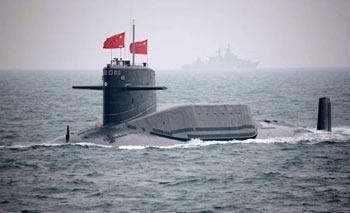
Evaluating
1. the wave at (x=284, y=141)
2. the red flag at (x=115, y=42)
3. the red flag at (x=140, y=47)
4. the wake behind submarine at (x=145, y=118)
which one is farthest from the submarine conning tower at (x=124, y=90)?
the wave at (x=284, y=141)

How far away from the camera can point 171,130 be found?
148 ft

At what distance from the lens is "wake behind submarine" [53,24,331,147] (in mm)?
43156

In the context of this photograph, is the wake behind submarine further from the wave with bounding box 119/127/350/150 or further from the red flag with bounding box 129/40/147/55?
the wave with bounding box 119/127/350/150

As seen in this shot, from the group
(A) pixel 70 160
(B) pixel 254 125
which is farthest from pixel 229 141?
(A) pixel 70 160

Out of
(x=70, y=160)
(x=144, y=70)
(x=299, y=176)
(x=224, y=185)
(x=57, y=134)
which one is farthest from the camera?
(x=57, y=134)

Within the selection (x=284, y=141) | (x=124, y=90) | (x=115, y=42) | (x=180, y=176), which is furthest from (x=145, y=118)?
(x=284, y=141)

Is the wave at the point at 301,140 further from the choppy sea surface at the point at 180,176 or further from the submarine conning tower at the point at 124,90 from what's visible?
the submarine conning tower at the point at 124,90

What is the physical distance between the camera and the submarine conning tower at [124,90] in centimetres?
4316

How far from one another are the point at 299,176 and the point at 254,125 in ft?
45.5

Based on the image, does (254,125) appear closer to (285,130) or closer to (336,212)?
(285,130)

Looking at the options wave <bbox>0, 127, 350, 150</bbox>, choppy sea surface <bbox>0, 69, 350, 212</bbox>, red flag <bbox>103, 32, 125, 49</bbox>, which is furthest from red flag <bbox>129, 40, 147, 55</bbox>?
choppy sea surface <bbox>0, 69, 350, 212</bbox>

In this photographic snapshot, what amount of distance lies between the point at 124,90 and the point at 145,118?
308cm

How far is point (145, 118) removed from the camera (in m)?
44.7

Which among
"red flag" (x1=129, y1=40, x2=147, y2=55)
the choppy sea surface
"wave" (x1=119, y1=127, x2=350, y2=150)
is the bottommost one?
the choppy sea surface
